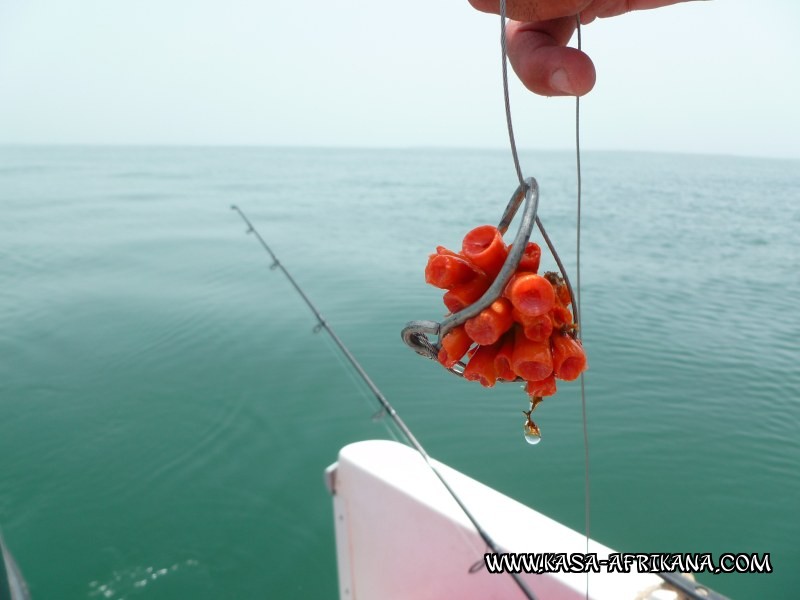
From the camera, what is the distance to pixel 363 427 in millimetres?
6328

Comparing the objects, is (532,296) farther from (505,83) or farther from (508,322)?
(505,83)

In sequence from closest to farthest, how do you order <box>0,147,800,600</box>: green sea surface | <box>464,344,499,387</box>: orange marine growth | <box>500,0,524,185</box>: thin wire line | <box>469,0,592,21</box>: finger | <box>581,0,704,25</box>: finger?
<box>500,0,524,185</box>: thin wire line → <box>464,344,499,387</box>: orange marine growth → <box>469,0,592,21</box>: finger → <box>581,0,704,25</box>: finger → <box>0,147,800,600</box>: green sea surface

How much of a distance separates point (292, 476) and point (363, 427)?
1.11 m

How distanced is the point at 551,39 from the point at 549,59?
0.13 m

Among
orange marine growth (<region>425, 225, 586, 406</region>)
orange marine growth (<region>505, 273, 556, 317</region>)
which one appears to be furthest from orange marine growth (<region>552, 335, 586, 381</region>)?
orange marine growth (<region>505, 273, 556, 317</region>)

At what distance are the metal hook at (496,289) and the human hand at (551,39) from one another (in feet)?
1.43

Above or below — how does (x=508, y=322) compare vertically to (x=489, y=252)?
below

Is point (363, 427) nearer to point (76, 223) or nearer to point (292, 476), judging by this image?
point (292, 476)

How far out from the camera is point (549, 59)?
1535 millimetres

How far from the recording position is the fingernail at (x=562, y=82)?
149 centimetres

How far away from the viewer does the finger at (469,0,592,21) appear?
146 cm

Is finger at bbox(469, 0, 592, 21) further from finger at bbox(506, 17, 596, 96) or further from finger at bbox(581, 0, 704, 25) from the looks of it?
finger at bbox(581, 0, 704, 25)

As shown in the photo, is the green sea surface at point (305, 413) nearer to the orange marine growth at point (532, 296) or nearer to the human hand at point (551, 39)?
the orange marine growth at point (532, 296)

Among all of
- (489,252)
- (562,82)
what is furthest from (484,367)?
(562,82)
